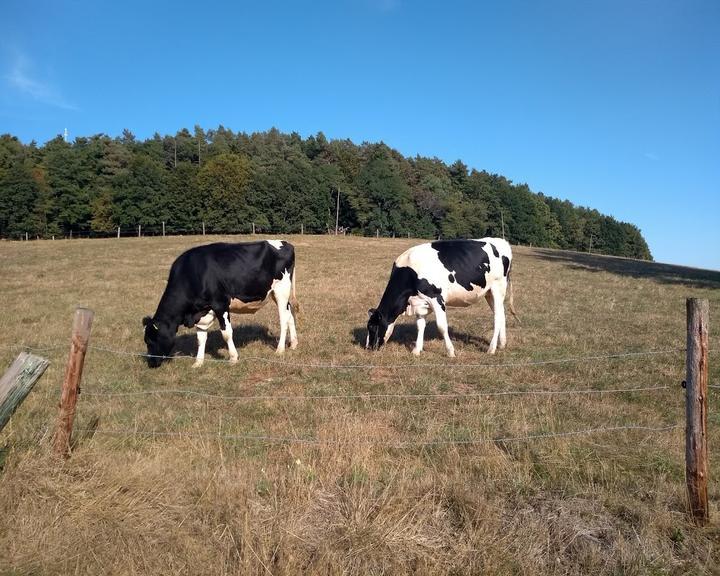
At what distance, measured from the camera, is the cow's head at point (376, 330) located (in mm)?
11367

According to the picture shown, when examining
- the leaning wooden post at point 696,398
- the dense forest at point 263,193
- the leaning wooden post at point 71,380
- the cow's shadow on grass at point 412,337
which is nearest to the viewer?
the leaning wooden post at point 696,398

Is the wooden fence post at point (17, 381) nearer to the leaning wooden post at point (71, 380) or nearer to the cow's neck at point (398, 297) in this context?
the leaning wooden post at point (71, 380)

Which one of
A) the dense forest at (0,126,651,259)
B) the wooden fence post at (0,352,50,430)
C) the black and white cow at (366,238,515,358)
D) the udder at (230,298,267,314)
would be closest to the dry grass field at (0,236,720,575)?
the wooden fence post at (0,352,50,430)

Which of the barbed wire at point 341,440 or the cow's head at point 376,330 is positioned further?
the cow's head at point 376,330

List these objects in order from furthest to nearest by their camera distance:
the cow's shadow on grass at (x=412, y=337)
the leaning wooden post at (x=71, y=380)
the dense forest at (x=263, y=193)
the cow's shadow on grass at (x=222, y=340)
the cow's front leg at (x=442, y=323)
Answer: the dense forest at (x=263, y=193) < the cow's shadow on grass at (x=412, y=337) < the cow's shadow on grass at (x=222, y=340) < the cow's front leg at (x=442, y=323) < the leaning wooden post at (x=71, y=380)

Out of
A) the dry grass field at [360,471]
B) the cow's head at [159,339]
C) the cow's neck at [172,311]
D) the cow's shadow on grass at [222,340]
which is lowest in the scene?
the dry grass field at [360,471]

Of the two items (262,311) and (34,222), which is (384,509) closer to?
(262,311)

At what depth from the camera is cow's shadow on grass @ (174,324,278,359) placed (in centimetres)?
1197

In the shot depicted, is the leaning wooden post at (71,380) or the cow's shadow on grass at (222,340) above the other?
the leaning wooden post at (71,380)

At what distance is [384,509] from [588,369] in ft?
22.5

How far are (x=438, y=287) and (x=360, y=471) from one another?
7.03 metres

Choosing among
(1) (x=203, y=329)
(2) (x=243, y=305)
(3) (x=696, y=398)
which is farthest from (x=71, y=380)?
(2) (x=243, y=305)

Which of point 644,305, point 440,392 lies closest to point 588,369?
point 440,392

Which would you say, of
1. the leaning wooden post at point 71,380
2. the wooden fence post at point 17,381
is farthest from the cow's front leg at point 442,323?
the wooden fence post at point 17,381
